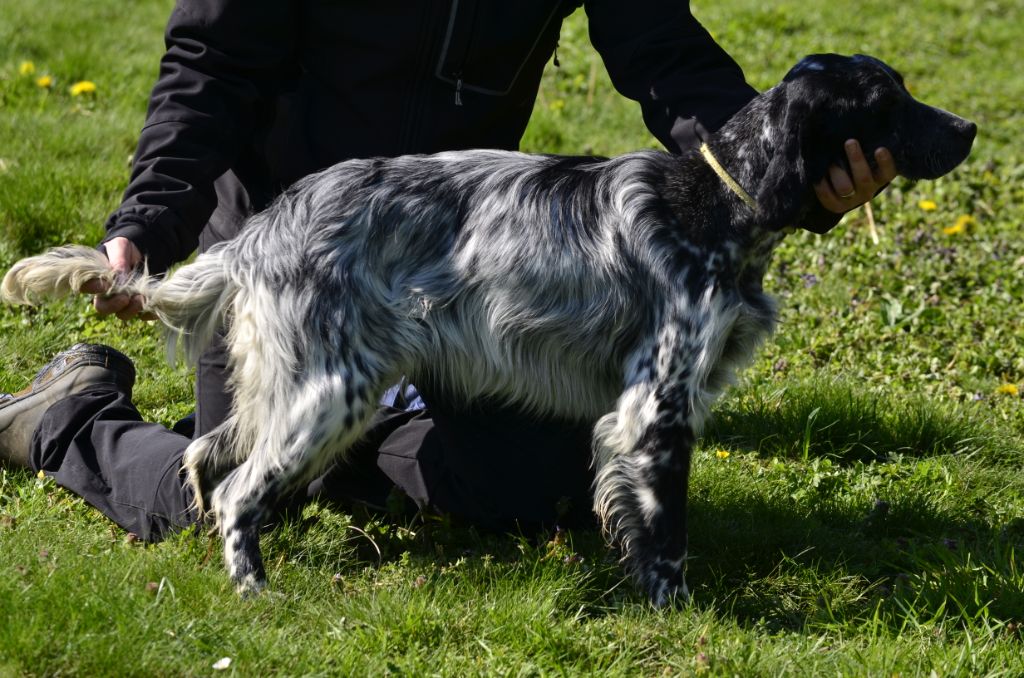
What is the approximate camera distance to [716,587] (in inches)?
134

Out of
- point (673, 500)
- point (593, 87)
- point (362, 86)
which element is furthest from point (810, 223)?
point (593, 87)

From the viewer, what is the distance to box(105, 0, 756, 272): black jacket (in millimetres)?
3607

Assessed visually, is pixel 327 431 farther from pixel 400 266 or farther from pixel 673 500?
pixel 673 500

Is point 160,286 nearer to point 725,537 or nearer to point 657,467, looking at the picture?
point 657,467

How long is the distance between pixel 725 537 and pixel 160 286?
1796 mm

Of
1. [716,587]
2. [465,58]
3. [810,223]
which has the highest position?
[465,58]

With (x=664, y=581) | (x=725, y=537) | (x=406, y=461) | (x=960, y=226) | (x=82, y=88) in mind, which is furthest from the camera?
(x=82, y=88)

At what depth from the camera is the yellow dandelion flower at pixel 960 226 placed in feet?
19.4

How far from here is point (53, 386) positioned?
393 centimetres

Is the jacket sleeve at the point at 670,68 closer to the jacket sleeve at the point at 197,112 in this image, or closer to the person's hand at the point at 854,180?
the person's hand at the point at 854,180

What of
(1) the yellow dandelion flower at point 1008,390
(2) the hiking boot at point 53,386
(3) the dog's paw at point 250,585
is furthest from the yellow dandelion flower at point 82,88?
(1) the yellow dandelion flower at point 1008,390

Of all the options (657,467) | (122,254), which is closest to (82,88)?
(122,254)

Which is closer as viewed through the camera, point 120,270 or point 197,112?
point 120,270

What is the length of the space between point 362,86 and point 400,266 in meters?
0.79
